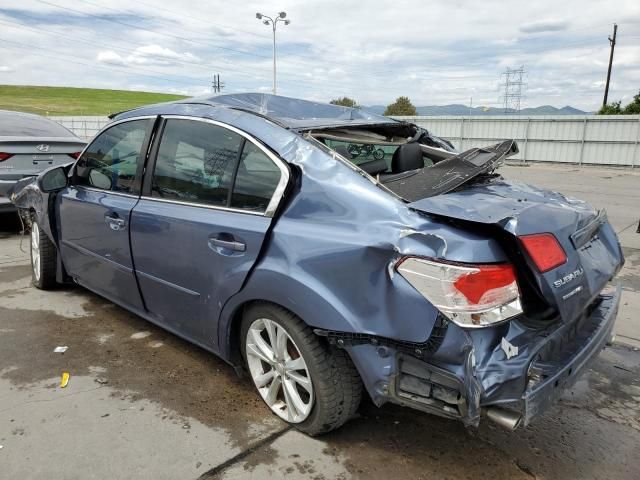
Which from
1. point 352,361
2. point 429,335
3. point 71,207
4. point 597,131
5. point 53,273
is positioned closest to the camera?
point 429,335

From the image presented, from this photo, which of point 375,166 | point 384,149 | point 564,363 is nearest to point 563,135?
point 384,149

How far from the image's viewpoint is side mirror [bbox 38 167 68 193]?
13.5 feet

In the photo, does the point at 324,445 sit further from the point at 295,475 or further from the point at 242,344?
the point at 242,344

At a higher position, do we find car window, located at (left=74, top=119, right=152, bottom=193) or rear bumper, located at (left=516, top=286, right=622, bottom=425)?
car window, located at (left=74, top=119, right=152, bottom=193)

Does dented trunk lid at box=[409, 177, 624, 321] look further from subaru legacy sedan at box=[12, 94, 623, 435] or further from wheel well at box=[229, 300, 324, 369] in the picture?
wheel well at box=[229, 300, 324, 369]

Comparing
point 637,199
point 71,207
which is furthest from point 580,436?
point 637,199

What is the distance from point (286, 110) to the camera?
3.16 m

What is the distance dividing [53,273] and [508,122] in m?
23.1

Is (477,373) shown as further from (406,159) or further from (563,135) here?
(563,135)

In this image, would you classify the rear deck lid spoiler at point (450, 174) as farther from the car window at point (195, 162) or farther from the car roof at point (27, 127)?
the car roof at point (27, 127)

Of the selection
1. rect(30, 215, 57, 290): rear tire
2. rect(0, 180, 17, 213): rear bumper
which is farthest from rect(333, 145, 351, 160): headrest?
rect(0, 180, 17, 213): rear bumper

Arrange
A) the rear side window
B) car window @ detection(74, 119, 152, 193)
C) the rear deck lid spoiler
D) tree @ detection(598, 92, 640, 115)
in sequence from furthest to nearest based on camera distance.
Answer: tree @ detection(598, 92, 640, 115), car window @ detection(74, 119, 152, 193), the rear side window, the rear deck lid spoiler

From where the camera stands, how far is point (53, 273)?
15.4 feet

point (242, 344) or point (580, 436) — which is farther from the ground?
point (242, 344)
